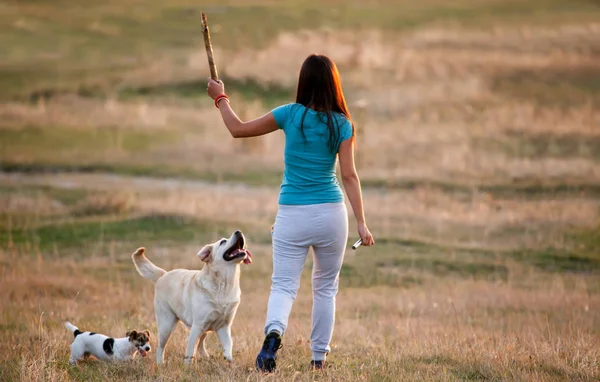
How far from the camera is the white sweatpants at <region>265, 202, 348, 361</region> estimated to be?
6996 mm

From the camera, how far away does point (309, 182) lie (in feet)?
23.0

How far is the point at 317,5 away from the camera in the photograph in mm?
49750

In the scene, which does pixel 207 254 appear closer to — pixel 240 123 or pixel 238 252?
pixel 238 252

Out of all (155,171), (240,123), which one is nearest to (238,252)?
(240,123)

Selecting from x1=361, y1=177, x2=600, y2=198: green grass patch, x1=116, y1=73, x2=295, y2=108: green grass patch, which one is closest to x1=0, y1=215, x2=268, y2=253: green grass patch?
x1=361, y1=177, x2=600, y2=198: green grass patch

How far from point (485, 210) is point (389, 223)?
344 cm

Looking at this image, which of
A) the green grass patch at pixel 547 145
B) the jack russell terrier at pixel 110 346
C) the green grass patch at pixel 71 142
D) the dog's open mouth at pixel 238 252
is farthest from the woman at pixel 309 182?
the green grass patch at pixel 547 145

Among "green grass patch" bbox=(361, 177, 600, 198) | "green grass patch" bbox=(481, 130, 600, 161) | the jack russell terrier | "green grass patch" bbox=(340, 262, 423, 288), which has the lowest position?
"green grass patch" bbox=(340, 262, 423, 288)

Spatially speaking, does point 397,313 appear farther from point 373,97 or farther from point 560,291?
point 373,97

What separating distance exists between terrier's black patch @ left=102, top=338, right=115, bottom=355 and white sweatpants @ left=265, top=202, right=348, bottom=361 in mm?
1732

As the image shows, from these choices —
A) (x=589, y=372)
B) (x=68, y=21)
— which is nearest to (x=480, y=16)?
(x=68, y=21)

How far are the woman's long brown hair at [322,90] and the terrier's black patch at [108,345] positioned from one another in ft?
8.63

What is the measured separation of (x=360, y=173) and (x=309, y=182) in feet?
73.2

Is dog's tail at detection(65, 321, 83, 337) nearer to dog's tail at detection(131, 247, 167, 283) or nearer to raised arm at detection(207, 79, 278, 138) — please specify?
dog's tail at detection(131, 247, 167, 283)
